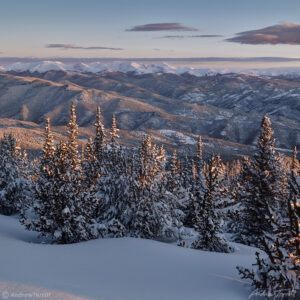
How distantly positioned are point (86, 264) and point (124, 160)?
9599 millimetres

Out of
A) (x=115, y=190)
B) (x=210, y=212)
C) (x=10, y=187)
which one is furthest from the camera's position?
(x=10, y=187)

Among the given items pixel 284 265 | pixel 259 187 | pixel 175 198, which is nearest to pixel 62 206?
pixel 175 198

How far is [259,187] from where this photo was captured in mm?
20266

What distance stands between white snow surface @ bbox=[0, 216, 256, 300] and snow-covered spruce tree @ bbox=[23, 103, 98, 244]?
2.77 m

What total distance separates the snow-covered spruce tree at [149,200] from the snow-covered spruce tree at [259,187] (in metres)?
Answer: 5.41

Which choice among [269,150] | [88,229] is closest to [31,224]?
[88,229]

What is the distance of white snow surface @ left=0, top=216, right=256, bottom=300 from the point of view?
26.9 ft

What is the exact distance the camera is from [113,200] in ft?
61.5

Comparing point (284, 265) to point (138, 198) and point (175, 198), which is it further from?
point (175, 198)

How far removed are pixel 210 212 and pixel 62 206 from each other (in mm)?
8191

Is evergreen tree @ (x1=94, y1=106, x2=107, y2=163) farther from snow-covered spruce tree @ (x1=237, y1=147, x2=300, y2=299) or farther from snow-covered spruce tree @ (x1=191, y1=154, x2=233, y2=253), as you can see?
snow-covered spruce tree @ (x1=237, y1=147, x2=300, y2=299)

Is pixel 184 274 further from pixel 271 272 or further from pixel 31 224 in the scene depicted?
pixel 31 224

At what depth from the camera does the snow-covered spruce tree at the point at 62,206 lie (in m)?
15.7

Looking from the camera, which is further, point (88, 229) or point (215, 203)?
point (215, 203)
